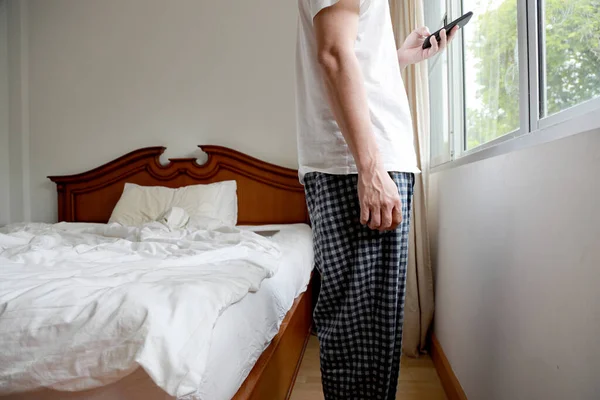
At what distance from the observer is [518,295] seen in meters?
0.86

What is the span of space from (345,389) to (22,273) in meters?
0.80

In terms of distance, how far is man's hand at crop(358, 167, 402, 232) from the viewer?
28.2 inches

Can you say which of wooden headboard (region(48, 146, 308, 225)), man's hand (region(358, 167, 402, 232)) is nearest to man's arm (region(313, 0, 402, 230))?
man's hand (region(358, 167, 402, 232))

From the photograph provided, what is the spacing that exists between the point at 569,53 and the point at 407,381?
141 centimetres

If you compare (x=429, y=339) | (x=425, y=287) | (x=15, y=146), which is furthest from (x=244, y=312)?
(x=15, y=146)

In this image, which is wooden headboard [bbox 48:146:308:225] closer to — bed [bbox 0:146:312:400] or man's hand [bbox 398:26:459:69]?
bed [bbox 0:146:312:400]

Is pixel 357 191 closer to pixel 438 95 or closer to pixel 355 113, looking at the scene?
pixel 355 113

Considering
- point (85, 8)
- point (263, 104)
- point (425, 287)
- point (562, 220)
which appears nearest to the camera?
point (562, 220)

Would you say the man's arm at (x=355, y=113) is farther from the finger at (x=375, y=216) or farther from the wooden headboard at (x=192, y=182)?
the wooden headboard at (x=192, y=182)

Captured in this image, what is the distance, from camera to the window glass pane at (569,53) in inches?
27.7

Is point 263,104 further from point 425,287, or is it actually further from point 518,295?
point 518,295

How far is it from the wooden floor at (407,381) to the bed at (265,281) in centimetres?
7

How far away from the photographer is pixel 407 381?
171cm

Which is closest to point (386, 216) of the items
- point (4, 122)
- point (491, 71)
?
point (491, 71)
